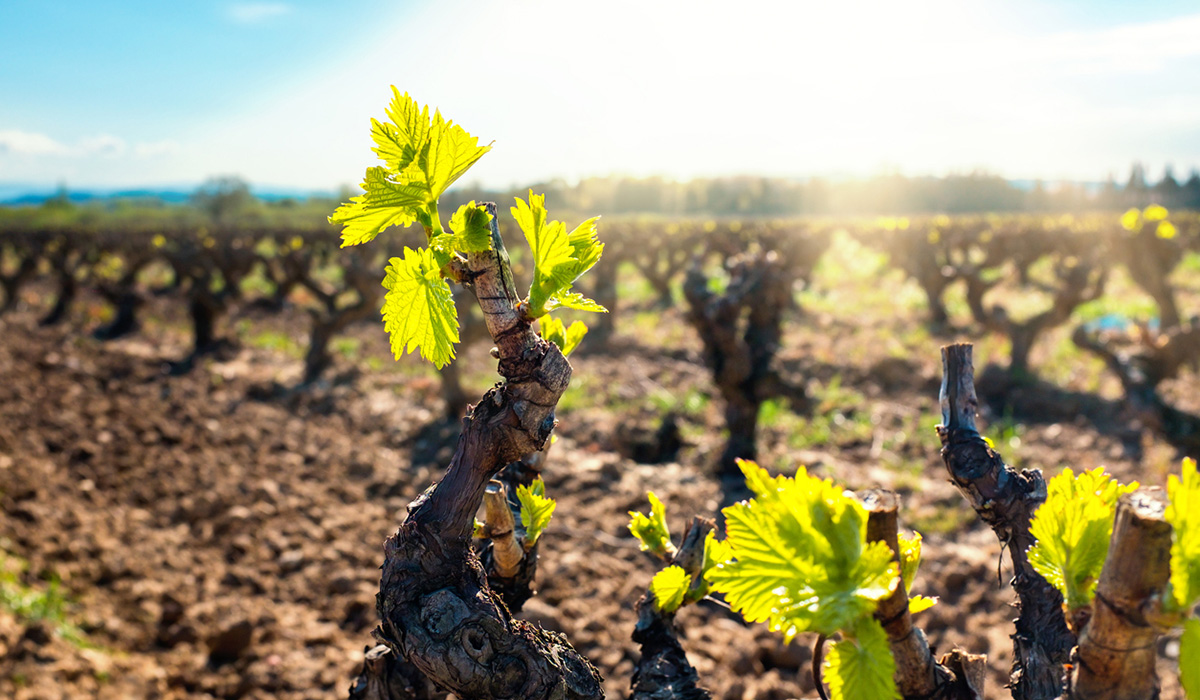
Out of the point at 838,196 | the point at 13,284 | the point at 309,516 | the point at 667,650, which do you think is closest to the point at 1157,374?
the point at 667,650

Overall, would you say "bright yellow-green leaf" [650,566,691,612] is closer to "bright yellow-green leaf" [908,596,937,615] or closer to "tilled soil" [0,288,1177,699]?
"bright yellow-green leaf" [908,596,937,615]

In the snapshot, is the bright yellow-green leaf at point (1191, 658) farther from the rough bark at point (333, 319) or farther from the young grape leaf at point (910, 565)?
the rough bark at point (333, 319)

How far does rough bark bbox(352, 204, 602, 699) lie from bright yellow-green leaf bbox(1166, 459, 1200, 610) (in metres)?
0.84

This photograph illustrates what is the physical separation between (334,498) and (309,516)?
0.37m

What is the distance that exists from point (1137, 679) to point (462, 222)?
1.10 m

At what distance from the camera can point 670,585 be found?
5.00 feet

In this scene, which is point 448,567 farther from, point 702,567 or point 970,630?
point 970,630

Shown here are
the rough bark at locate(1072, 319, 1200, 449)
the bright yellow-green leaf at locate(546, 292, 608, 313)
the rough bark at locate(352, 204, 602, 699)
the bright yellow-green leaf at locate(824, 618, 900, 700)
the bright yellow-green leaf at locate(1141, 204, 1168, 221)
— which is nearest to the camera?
the bright yellow-green leaf at locate(824, 618, 900, 700)

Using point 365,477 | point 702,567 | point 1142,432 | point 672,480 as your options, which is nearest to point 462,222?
point 702,567

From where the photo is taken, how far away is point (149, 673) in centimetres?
376

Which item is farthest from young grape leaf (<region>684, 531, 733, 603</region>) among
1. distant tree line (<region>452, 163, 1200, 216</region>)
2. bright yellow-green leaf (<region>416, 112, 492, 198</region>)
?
distant tree line (<region>452, 163, 1200, 216</region>)

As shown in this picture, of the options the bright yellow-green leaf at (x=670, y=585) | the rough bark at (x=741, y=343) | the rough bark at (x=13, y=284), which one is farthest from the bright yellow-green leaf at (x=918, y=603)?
the rough bark at (x=13, y=284)

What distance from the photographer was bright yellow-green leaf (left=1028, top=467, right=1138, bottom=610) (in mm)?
960

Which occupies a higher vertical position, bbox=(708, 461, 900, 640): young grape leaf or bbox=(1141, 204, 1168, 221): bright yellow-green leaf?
bbox=(1141, 204, 1168, 221): bright yellow-green leaf
